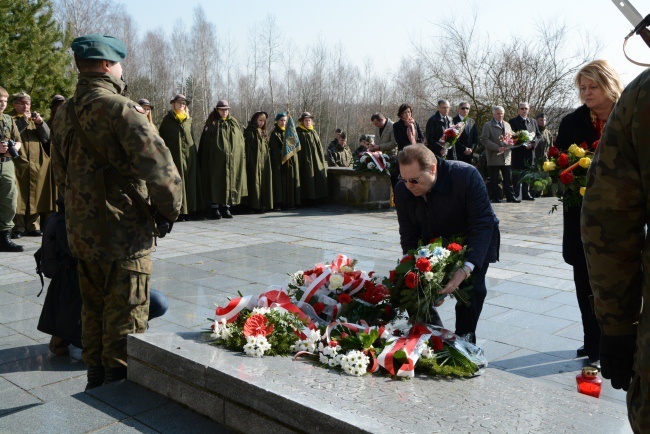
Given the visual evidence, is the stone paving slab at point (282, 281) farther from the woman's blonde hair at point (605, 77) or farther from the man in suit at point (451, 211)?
the woman's blonde hair at point (605, 77)

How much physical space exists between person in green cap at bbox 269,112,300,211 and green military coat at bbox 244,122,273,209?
330 millimetres

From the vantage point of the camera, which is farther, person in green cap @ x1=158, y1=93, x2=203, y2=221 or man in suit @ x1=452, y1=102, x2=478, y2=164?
man in suit @ x1=452, y1=102, x2=478, y2=164

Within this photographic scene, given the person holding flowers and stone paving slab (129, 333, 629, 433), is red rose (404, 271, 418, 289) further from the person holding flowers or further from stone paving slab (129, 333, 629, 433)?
the person holding flowers

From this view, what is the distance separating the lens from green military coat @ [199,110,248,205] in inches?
513

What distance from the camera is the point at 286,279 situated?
24.1ft

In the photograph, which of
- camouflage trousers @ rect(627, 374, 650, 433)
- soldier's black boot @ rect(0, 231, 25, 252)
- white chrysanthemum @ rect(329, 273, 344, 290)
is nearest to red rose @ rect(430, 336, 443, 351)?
white chrysanthemum @ rect(329, 273, 344, 290)

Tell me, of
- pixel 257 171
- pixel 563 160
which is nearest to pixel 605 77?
pixel 563 160

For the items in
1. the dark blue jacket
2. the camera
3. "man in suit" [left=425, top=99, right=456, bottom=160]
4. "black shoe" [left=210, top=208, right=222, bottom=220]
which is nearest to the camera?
the dark blue jacket

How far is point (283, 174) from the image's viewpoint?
14.5 metres

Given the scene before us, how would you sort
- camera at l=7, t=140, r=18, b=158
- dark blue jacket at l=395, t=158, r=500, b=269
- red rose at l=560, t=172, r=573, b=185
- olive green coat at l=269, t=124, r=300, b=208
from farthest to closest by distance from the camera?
olive green coat at l=269, t=124, r=300, b=208, camera at l=7, t=140, r=18, b=158, red rose at l=560, t=172, r=573, b=185, dark blue jacket at l=395, t=158, r=500, b=269

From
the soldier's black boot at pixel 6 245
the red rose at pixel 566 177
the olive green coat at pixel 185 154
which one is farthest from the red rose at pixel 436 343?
the olive green coat at pixel 185 154

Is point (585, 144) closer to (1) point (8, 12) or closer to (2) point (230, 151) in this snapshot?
(2) point (230, 151)

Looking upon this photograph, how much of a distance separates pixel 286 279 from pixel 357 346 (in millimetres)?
3624

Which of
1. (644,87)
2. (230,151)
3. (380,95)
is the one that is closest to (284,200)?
(230,151)
